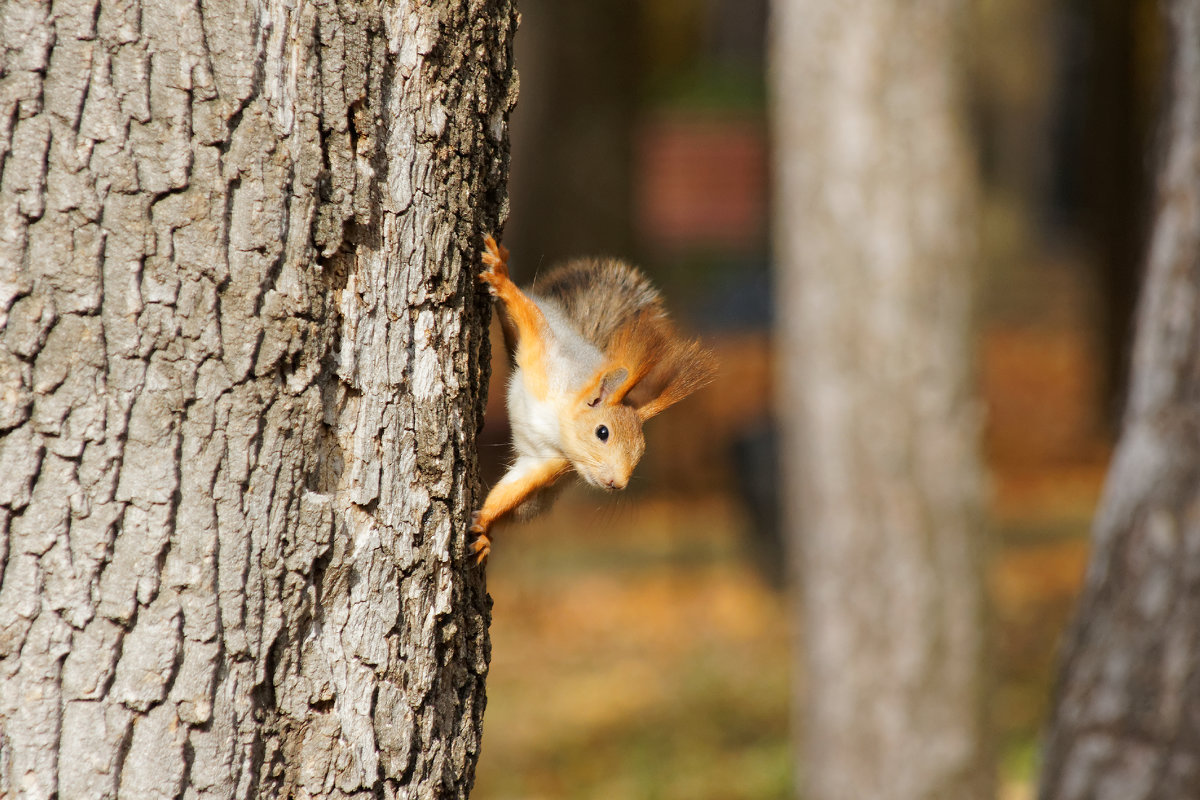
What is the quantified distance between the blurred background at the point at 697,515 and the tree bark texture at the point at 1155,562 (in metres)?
0.28

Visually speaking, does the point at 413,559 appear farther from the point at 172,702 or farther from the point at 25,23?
the point at 25,23

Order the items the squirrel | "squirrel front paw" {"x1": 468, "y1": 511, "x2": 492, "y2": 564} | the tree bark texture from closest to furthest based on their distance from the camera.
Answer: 1. "squirrel front paw" {"x1": 468, "y1": 511, "x2": 492, "y2": 564}
2. the squirrel
3. the tree bark texture

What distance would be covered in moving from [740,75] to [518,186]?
21294 millimetres

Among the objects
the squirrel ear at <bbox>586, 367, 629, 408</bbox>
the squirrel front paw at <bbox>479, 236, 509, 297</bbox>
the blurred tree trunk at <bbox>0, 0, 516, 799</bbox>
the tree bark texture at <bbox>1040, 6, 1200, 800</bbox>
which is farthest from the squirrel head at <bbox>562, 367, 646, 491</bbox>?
the tree bark texture at <bbox>1040, 6, 1200, 800</bbox>

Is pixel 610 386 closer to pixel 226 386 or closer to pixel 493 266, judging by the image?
pixel 493 266

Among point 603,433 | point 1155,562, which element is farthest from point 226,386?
point 1155,562

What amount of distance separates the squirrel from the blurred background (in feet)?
0.31

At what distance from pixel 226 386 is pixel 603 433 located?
30.6 inches

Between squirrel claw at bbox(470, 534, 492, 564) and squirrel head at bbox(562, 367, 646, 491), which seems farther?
squirrel head at bbox(562, 367, 646, 491)

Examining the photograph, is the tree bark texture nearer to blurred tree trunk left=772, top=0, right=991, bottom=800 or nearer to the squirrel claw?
blurred tree trunk left=772, top=0, right=991, bottom=800

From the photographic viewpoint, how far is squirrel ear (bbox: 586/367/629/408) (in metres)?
2.04

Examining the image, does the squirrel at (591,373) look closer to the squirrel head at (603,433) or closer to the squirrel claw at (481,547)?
the squirrel head at (603,433)

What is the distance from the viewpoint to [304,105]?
1413 mm

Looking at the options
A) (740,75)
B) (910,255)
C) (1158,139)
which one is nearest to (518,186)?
(910,255)
